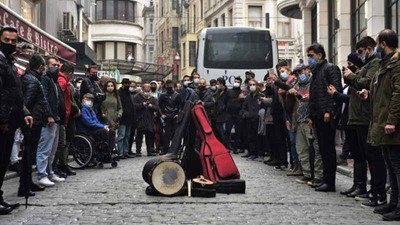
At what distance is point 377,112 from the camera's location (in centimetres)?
695

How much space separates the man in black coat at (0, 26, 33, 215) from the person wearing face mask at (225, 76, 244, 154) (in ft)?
32.8

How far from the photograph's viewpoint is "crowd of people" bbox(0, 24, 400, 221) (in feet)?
22.9

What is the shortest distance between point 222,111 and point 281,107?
499 cm

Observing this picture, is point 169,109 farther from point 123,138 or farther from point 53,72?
point 53,72

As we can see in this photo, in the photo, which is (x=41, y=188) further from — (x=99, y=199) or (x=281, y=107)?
(x=281, y=107)

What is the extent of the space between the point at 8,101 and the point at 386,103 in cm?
408

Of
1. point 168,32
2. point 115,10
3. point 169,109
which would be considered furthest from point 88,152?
point 168,32

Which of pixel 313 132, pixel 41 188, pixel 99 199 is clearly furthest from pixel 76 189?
pixel 313 132

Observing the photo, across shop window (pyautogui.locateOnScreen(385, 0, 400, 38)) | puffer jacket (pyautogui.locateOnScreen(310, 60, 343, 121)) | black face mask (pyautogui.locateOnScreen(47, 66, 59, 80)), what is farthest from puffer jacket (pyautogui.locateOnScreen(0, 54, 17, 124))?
shop window (pyautogui.locateOnScreen(385, 0, 400, 38))

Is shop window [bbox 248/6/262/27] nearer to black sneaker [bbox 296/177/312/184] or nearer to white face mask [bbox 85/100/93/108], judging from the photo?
white face mask [bbox 85/100/93/108]

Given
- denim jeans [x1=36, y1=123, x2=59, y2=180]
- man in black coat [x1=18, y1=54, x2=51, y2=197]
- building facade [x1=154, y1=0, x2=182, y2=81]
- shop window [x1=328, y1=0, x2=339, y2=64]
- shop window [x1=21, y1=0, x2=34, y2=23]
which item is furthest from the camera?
building facade [x1=154, y1=0, x2=182, y2=81]

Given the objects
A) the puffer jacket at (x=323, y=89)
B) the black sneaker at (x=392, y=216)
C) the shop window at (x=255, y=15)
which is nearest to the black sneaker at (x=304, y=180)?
the puffer jacket at (x=323, y=89)

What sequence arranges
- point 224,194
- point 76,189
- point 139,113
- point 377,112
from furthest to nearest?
1. point 139,113
2. point 76,189
3. point 224,194
4. point 377,112

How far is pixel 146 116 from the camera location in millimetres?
16531
